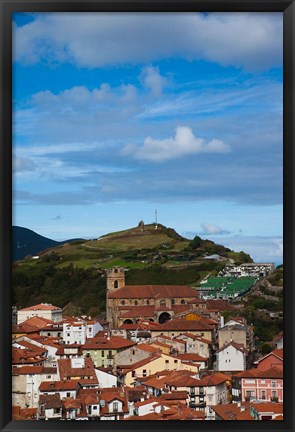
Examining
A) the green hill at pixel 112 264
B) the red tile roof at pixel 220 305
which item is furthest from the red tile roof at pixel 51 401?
the red tile roof at pixel 220 305

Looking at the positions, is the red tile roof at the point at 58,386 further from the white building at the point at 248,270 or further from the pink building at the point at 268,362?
the white building at the point at 248,270

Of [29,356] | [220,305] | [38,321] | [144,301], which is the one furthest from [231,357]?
[29,356]

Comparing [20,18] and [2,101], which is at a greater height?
[20,18]

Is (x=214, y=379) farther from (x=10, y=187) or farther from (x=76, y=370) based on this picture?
(x=10, y=187)

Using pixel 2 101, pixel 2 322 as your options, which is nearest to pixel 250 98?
pixel 2 101

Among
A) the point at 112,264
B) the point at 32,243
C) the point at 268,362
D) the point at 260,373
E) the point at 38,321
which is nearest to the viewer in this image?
the point at 268,362

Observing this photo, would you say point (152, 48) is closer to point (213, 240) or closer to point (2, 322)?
point (213, 240)

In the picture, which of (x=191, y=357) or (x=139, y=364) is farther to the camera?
(x=191, y=357)
